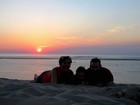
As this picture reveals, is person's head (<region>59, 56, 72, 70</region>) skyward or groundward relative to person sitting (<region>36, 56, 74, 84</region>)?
skyward

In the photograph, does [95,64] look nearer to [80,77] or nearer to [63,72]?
[80,77]

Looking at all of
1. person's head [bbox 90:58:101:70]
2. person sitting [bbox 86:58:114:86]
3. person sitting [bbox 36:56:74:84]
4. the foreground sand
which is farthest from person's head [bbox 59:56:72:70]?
the foreground sand

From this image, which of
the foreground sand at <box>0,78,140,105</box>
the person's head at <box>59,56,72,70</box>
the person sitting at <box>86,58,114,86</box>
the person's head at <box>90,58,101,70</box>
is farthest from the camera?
the person sitting at <box>86,58,114,86</box>

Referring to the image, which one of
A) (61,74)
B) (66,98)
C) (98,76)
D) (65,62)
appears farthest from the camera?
(98,76)

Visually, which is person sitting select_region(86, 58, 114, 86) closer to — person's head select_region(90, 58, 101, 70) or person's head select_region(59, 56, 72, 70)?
person's head select_region(90, 58, 101, 70)

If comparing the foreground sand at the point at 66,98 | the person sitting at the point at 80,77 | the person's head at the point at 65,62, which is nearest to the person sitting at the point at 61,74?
the person's head at the point at 65,62

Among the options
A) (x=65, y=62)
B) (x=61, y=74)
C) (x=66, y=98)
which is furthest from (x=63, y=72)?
(x=66, y=98)

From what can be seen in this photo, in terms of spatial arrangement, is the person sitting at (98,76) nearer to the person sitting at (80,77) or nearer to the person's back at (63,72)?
the person sitting at (80,77)

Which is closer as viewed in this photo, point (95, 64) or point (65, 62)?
point (65, 62)

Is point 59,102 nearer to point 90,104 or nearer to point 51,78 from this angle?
point 90,104

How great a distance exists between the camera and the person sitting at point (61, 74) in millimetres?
6551

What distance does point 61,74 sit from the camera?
22.2ft

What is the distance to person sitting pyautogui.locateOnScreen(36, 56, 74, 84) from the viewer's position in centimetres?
655

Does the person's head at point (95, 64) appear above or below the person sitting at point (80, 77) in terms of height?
above
